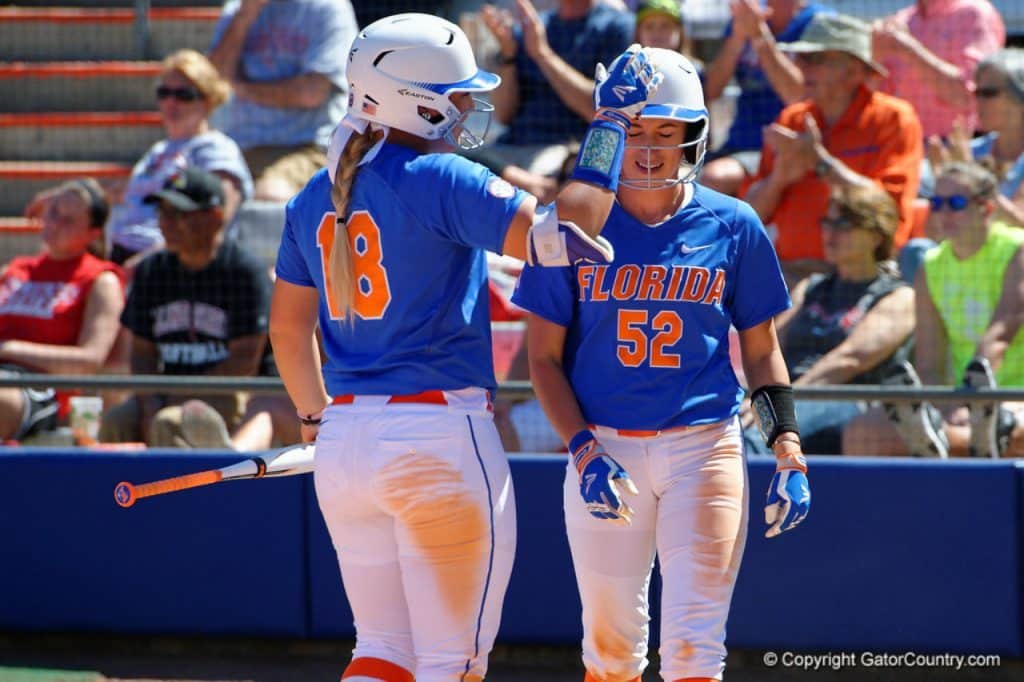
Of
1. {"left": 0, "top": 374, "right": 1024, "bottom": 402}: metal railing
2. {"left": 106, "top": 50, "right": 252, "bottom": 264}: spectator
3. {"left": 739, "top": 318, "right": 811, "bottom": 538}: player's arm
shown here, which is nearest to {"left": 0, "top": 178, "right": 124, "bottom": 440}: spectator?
{"left": 0, "top": 374, "right": 1024, "bottom": 402}: metal railing

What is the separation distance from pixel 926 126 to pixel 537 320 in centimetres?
438

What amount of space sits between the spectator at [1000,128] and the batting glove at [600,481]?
3.62 metres

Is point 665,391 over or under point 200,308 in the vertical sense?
over

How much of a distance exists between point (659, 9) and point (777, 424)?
3.82m

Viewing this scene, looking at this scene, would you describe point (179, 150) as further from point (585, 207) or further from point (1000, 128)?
point (585, 207)

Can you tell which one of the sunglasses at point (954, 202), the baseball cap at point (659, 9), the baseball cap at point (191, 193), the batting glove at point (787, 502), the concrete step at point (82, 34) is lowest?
the concrete step at point (82, 34)

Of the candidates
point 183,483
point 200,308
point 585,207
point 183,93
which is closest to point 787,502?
point 585,207

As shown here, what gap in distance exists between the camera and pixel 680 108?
364 centimetres

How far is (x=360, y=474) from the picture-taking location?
3.34m

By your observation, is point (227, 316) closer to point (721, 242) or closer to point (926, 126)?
point (721, 242)

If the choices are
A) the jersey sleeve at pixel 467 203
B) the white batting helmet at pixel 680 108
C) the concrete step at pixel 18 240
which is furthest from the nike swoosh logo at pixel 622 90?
the concrete step at pixel 18 240

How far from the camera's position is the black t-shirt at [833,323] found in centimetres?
589

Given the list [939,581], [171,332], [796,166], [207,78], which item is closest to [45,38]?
[207,78]

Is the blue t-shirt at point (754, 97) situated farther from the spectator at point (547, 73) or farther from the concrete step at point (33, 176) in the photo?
the concrete step at point (33, 176)
